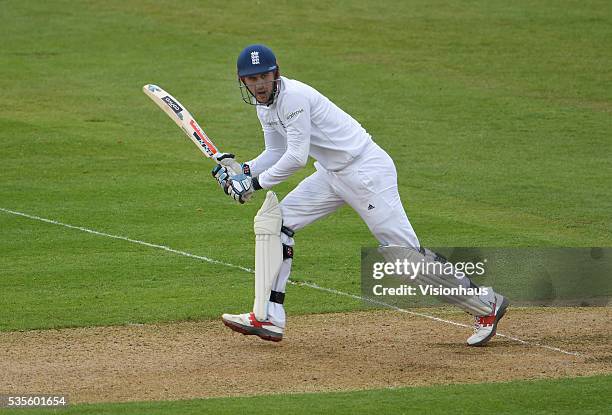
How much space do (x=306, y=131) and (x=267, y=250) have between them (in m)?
1.04

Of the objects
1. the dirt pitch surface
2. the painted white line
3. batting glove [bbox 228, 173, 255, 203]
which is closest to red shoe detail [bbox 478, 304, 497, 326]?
the dirt pitch surface

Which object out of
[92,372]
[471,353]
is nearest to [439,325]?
[471,353]

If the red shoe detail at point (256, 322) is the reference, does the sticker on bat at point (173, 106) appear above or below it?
above

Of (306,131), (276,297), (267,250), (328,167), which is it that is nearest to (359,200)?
(328,167)

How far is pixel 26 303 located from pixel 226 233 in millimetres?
3016

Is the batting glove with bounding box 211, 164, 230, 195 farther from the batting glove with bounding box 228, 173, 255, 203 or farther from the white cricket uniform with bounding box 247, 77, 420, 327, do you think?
the white cricket uniform with bounding box 247, 77, 420, 327

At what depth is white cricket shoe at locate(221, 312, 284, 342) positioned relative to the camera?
892 cm

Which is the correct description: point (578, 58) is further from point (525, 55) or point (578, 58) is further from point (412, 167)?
point (412, 167)

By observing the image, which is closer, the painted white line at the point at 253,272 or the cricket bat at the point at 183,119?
the painted white line at the point at 253,272

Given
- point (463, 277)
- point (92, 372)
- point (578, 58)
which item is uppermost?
point (578, 58)

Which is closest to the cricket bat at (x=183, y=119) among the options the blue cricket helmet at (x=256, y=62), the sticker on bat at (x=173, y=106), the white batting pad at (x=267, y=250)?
the sticker on bat at (x=173, y=106)

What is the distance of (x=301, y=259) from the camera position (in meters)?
11.7

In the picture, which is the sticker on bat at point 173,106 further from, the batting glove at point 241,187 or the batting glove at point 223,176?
the batting glove at point 241,187

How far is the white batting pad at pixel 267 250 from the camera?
8.89 metres
